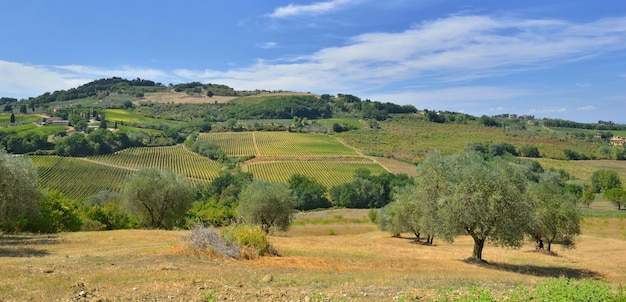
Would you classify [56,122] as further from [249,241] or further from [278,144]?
[249,241]

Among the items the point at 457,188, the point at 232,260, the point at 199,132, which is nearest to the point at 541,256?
the point at 457,188

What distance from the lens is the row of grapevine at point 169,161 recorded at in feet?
412

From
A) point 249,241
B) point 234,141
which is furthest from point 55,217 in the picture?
point 234,141

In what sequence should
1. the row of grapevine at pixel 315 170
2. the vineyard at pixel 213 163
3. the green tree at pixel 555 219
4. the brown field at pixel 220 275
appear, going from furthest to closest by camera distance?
the row of grapevine at pixel 315 170 < the vineyard at pixel 213 163 < the green tree at pixel 555 219 < the brown field at pixel 220 275

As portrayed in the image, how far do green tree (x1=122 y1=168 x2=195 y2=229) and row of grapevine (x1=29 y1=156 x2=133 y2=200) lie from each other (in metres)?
54.6

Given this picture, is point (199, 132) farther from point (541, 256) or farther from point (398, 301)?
point (398, 301)

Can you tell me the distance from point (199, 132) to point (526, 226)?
18039 centimetres

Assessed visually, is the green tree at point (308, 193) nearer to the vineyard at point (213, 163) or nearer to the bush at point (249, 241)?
the vineyard at point (213, 163)

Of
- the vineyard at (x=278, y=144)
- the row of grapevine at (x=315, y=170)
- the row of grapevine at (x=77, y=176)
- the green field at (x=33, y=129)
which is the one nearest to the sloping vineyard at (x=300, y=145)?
the vineyard at (x=278, y=144)

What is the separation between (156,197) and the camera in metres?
48.2

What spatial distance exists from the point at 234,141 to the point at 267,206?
413ft

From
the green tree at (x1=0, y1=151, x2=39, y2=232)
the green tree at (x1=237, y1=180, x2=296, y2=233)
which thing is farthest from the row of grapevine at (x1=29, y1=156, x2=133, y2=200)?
the green tree at (x1=0, y1=151, x2=39, y2=232)

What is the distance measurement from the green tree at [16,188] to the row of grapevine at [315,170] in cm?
8852

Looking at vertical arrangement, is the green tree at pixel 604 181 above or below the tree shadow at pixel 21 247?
below
